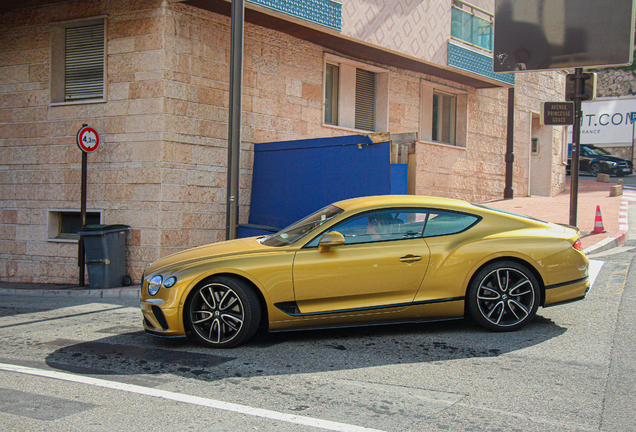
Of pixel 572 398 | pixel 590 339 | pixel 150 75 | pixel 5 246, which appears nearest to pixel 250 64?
pixel 150 75

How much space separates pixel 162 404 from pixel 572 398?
9.32 feet

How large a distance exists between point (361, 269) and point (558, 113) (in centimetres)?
801

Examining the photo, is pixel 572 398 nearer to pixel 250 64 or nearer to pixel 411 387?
pixel 411 387

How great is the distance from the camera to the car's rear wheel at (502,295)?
5.81 meters

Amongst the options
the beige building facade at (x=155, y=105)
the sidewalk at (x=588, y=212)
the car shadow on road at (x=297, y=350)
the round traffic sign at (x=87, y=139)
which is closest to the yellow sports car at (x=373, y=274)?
the car shadow on road at (x=297, y=350)

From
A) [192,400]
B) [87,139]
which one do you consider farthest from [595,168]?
[192,400]

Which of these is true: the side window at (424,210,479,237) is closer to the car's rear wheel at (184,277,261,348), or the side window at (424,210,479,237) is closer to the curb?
the car's rear wheel at (184,277,261,348)

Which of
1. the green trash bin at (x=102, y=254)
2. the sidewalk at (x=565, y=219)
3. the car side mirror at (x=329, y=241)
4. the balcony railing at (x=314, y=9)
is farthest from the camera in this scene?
the balcony railing at (x=314, y=9)

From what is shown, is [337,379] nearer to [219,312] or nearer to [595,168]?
[219,312]

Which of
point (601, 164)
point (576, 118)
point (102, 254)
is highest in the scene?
point (601, 164)

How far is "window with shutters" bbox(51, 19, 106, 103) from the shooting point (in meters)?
11.6

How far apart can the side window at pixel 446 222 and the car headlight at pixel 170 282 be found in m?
2.45

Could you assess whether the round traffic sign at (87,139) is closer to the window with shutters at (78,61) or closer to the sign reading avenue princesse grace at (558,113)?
the window with shutters at (78,61)

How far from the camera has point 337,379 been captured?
15.1ft
